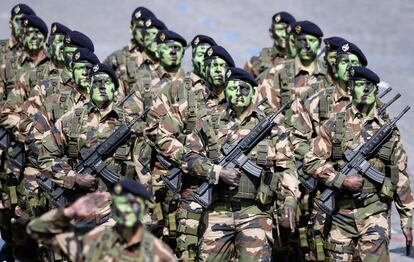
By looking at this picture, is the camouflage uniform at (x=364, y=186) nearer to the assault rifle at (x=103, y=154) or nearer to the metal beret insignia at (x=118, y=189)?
the assault rifle at (x=103, y=154)

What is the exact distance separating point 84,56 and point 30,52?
3339 millimetres

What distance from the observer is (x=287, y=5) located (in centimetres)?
3566

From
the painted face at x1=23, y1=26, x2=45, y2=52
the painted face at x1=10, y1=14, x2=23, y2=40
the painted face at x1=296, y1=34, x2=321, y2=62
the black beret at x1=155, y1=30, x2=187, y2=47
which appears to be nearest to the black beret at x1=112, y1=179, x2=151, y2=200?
the black beret at x1=155, y1=30, x2=187, y2=47

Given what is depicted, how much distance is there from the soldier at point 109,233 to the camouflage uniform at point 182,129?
4.61 metres

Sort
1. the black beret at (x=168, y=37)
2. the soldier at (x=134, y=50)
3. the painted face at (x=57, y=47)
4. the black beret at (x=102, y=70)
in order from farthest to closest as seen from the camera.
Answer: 1. the soldier at (x=134, y=50)
2. the painted face at (x=57, y=47)
3. the black beret at (x=168, y=37)
4. the black beret at (x=102, y=70)

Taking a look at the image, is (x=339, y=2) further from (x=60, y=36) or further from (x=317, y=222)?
(x=317, y=222)

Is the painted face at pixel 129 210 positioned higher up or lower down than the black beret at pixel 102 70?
lower down

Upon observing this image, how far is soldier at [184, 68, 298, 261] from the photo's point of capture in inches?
664

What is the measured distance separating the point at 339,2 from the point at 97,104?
19031 mm

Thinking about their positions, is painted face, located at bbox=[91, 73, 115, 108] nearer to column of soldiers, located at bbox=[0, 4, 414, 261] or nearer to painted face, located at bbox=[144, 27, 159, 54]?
column of soldiers, located at bbox=[0, 4, 414, 261]

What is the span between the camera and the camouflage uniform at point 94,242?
13.3m

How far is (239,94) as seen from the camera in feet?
56.1

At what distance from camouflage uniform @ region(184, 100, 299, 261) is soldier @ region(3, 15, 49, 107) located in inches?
207

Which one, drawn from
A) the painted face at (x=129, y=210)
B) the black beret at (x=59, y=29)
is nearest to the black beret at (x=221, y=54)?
the black beret at (x=59, y=29)
